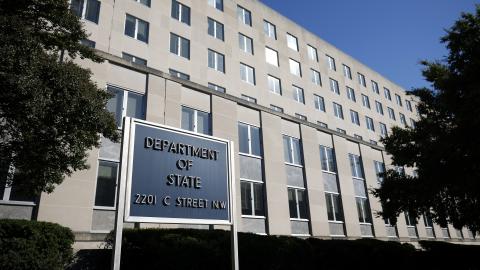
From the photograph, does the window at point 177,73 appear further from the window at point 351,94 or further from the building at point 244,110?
the window at point 351,94

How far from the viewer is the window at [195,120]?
2005 cm

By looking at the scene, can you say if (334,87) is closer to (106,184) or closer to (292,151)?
(292,151)

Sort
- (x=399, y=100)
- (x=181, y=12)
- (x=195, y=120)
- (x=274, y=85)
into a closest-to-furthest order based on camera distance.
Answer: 1. (x=195, y=120)
2. (x=181, y=12)
3. (x=274, y=85)
4. (x=399, y=100)

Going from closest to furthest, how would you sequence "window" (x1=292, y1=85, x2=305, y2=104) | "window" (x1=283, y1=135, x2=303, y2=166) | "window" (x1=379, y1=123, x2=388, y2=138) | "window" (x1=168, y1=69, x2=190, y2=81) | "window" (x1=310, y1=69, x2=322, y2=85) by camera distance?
"window" (x1=168, y1=69, x2=190, y2=81), "window" (x1=283, y1=135, x2=303, y2=166), "window" (x1=292, y1=85, x2=305, y2=104), "window" (x1=310, y1=69, x2=322, y2=85), "window" (x1=379, y1=123, x2=388, y2=138)

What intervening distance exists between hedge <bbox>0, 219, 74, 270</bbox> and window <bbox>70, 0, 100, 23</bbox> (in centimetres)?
1476

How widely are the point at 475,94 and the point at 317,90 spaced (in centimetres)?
2119

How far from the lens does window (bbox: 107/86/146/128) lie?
679 inches

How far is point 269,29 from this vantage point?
108 feet

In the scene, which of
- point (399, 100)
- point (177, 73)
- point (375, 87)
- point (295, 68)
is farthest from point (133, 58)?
point (399, 100)

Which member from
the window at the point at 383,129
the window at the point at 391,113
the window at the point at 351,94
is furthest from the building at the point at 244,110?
the window at the point at 391,113

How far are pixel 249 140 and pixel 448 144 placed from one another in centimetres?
1087

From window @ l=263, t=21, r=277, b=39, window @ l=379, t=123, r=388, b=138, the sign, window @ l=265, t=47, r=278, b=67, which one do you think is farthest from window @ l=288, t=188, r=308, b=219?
window @ l=379, t=123, r=388, b=138

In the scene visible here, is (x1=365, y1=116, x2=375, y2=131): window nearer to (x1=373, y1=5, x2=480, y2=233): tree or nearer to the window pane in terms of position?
(x1=373, y1=5, x2=480, y2=233): tree

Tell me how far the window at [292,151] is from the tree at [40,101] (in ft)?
46.8
